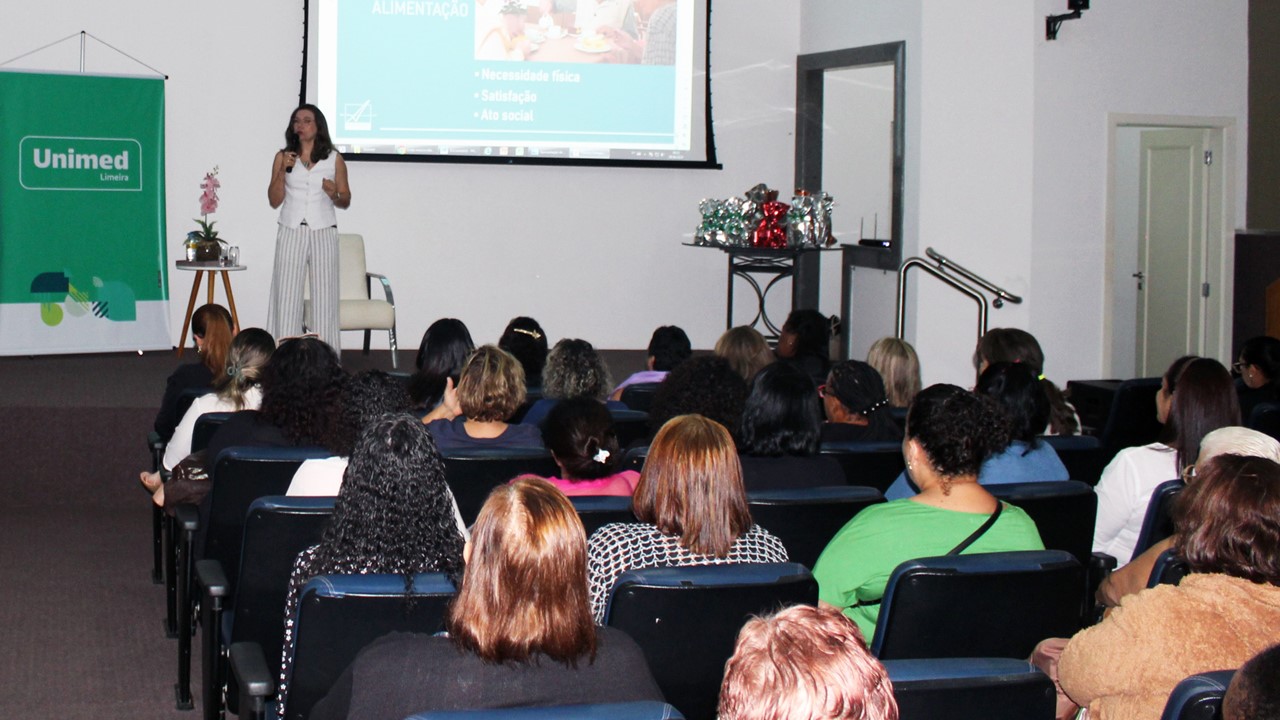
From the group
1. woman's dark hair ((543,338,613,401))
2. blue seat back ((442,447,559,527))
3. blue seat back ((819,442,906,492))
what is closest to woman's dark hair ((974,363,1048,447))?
blue seat back ((819,442,906,492))

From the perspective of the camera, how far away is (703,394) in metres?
3.76

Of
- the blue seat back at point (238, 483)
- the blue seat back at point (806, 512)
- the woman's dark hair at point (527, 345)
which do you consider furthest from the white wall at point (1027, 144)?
the blue seat back at point (238, 483)

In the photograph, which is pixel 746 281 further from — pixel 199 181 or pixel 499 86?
pixel 199 181

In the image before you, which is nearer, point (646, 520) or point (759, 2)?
point (646, 520)

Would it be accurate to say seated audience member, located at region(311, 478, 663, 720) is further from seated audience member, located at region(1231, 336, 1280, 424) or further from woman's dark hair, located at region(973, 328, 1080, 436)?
seated audience member, located at region(1231, 336, 1280, 424)

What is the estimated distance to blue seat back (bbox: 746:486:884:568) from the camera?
287cm

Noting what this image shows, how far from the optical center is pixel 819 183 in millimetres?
9133

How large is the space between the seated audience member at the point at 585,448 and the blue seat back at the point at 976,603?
0.91 m

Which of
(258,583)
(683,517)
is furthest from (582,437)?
(258,583)

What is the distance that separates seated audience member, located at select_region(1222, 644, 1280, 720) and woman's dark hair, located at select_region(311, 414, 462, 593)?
1329 mm

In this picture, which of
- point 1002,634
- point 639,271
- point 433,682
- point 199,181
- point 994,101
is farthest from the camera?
point 639,271

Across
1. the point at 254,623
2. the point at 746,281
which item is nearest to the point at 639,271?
the point at 746,281

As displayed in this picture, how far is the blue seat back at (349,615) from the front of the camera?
2064mm

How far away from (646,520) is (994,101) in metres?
5.74
